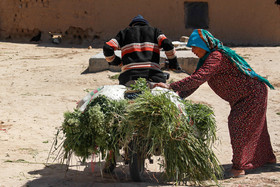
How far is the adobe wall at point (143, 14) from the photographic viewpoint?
13.6m

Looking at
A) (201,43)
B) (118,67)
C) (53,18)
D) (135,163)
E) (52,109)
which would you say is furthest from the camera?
(53,18)

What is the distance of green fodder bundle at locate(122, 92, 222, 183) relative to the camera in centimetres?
345

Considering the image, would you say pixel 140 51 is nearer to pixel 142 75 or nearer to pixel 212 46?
pixel 142 75

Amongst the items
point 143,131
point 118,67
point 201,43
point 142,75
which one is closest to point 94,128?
point 143,131

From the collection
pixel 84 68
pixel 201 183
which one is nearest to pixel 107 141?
pixel 201 183

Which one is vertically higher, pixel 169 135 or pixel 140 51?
pixel 140 51

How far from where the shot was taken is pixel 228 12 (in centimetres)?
1385

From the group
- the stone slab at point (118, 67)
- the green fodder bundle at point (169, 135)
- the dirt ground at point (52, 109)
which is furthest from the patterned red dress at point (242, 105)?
the stone slab at point (118, 67)

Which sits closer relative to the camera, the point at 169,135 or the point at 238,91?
the point at 169,135

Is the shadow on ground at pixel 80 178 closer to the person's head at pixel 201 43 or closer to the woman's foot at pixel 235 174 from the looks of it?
the woman's foot at pixel 235 174

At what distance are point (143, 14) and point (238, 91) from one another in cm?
993

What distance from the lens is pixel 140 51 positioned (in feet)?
14.3

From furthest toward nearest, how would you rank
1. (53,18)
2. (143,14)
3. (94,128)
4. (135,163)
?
(53,18) < (143,14) < (135,163) < (94,128)

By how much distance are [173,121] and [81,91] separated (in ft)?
15.9
